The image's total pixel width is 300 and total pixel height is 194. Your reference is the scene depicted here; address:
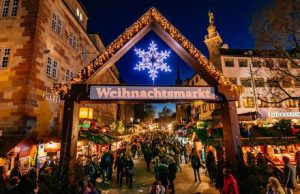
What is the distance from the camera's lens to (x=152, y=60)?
30.2ft

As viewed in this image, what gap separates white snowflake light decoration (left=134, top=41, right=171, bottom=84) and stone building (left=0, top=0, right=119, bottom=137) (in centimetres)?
844

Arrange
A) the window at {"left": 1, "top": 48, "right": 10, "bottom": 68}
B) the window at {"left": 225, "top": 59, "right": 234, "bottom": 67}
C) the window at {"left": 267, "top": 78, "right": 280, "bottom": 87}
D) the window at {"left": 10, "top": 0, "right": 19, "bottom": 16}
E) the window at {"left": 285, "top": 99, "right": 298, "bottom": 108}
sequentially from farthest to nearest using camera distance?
the window at {"left": 225, "top": 59, "right": 234, "bottom": 67}, the window at {"left": 285, "top": 99, "right": 298, "bottom": 108}, the window at {"left": 267, "top": 78, "right": 280, "bottom": 87}, the window at {"left": 10, "top": 0, "right": 19, "bottom": 16}, the window at {"left": 1, "top": 48, "right": 10, "bottom": 68}

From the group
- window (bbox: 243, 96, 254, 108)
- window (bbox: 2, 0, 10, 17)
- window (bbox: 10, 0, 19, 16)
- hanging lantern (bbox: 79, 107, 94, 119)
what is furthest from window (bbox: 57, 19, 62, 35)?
window (bbox: 243, 96, 254, 108)

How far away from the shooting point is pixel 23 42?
538 inches

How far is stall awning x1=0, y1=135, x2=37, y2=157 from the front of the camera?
35.1 ft

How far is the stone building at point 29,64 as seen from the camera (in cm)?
1270

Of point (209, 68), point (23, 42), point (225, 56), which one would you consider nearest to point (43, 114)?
point (23, 42)

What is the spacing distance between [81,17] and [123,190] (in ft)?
69.3

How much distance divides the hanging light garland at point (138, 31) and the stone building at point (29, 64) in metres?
6.71

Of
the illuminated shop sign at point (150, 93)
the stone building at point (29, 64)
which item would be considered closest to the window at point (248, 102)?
the illuminated shop sign at point (150, 93)

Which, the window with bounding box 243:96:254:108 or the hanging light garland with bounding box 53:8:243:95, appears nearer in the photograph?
the hanging light garland with bounding box 53:8:243:95

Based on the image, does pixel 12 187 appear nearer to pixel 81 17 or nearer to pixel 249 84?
pixel 81 17

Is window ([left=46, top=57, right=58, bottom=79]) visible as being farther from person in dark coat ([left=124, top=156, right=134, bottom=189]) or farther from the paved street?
the paved street

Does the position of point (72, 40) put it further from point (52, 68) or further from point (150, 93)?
point (150, 93)
